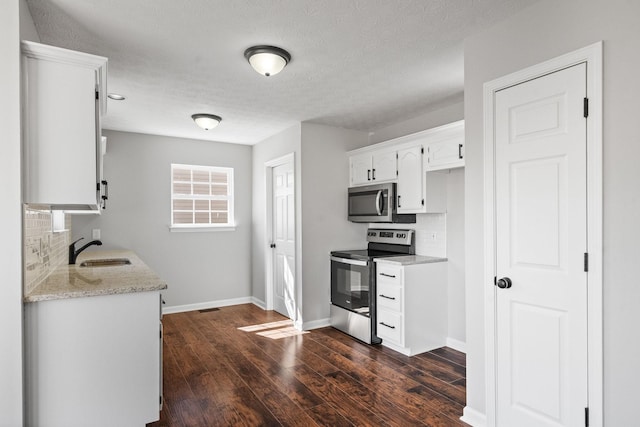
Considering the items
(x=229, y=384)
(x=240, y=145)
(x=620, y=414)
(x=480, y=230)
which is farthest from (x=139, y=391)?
(x=240, y=145)

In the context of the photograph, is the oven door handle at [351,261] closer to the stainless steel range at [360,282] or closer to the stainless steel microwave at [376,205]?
the stainless steel range at [360,282]

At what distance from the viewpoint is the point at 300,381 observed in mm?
2992

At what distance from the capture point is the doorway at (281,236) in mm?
4668

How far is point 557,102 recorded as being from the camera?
1.91m

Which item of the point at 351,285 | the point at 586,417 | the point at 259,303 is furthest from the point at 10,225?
the point at 259,303

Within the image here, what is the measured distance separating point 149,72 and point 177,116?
49.2 inches

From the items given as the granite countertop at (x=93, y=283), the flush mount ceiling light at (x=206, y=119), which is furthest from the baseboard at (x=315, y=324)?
the flush mount ceiling light at (x=206, y=119)

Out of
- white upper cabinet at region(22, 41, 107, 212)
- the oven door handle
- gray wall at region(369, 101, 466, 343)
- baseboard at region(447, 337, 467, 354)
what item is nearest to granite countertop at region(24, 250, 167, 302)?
white upper cabinet at region(22, 41, 107, 212)

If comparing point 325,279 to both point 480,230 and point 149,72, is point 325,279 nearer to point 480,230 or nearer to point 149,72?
point 480,230

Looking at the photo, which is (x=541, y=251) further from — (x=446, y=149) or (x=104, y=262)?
(x=104, y=262)

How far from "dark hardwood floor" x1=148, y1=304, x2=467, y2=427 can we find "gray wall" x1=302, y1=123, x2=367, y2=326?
45cm

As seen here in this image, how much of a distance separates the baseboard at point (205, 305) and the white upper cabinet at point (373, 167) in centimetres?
250

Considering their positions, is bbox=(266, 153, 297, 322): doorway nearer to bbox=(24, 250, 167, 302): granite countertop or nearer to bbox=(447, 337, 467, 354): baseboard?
bbox=(447, 337, 467, 354): baseboard

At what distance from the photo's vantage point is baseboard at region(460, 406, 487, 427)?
7.47 feet
